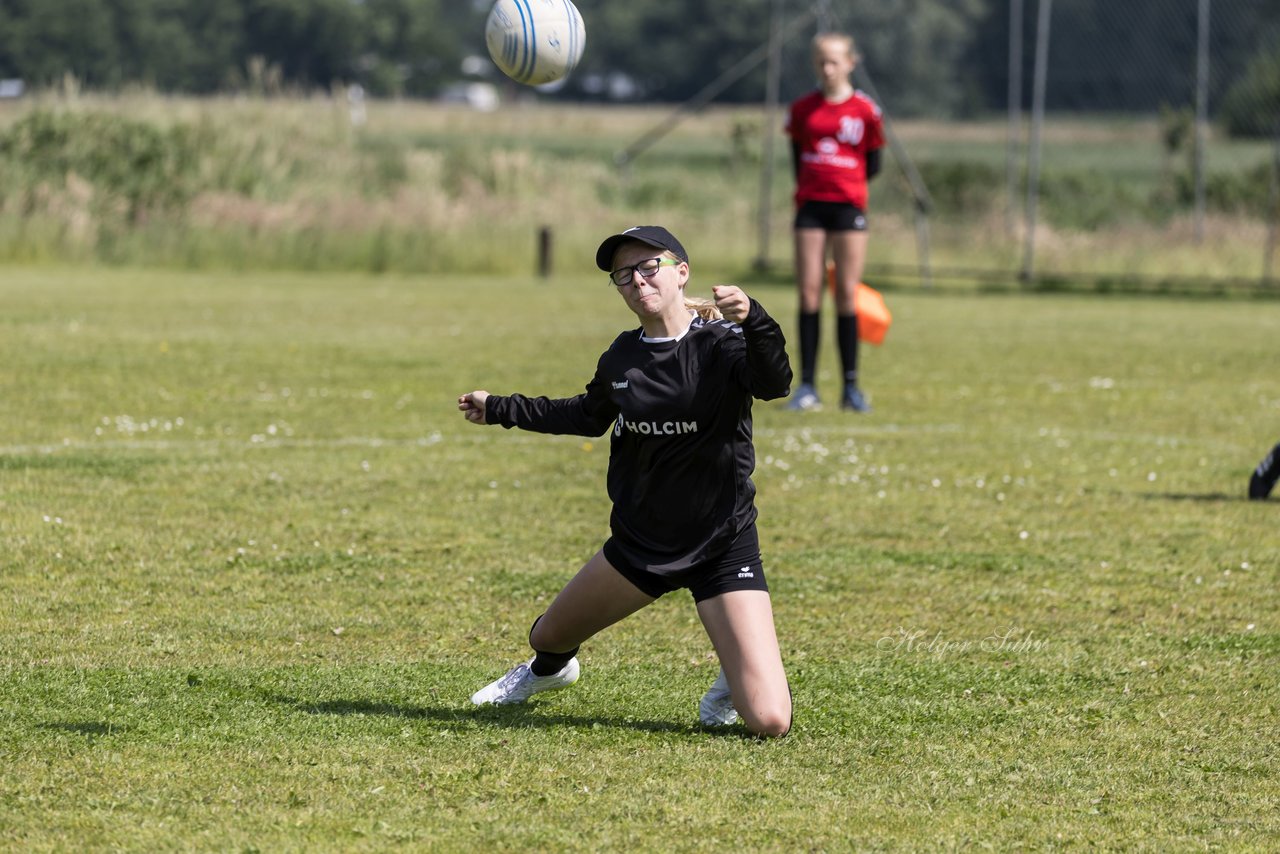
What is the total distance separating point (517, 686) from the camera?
5.25 meters

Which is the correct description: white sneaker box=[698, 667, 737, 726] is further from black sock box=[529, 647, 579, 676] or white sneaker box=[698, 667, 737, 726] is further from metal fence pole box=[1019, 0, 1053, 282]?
metal fence pole box=[1019, 0, 1053, 282]

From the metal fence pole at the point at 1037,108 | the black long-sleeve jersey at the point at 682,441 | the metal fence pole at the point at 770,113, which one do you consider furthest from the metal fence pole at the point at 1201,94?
the black long-sleeve jersey at the point at 682,441

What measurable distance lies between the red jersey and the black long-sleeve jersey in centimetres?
691

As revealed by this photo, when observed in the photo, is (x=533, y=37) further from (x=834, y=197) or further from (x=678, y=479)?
(x=834, y=197)

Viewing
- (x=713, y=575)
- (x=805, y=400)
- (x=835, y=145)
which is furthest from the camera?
(x=835, y=145)

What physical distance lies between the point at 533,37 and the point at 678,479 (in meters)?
2.19

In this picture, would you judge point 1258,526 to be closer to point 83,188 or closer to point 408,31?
point 83,188

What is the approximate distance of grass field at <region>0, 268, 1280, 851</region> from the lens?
433cm

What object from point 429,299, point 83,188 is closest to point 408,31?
point 83,188

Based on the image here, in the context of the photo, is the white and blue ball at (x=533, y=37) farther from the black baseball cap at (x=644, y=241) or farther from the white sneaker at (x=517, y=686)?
the white sneaker at (x=517, y=686)

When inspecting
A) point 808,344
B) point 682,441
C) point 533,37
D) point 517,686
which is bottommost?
point 808,344

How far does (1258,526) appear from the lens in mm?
8094

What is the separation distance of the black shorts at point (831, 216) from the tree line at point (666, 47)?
2.67 m

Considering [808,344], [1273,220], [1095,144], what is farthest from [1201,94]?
[808,344]
